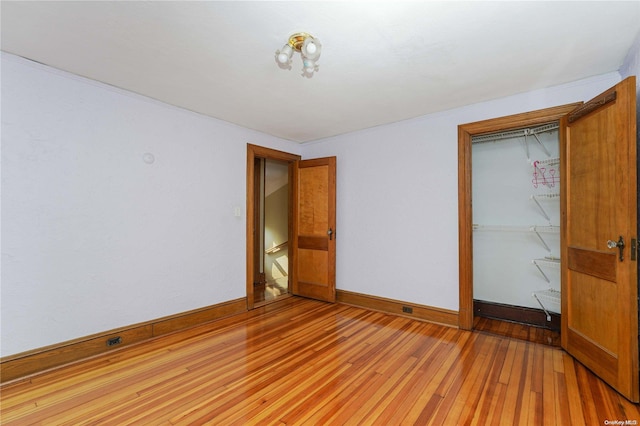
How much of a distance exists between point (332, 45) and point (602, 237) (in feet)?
8.19

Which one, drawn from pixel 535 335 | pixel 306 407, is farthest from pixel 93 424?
pixel 535 335

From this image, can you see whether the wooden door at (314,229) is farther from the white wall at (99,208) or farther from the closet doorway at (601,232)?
the closet doorway at (601,232)

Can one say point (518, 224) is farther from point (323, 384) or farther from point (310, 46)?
point (310, 46)

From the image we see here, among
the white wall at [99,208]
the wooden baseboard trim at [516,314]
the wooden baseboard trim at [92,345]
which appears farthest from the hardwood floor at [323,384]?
the wooden baseboard trim at [516,314]

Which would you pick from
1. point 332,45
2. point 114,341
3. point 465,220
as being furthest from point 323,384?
point 332,45

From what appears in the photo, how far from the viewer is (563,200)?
103 inches

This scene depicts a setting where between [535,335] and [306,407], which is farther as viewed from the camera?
[535,335]

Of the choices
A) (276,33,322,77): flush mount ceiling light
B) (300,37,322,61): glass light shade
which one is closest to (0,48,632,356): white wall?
(276,33,322,77): flush mount ceiling light

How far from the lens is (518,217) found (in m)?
3.44

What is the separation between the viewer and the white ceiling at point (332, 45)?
66.9 inches

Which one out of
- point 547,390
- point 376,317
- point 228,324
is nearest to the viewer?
point 547,390

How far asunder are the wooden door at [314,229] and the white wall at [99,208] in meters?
1.28

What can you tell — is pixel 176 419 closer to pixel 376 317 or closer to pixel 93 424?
pixel 93 424

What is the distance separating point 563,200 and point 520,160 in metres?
0.99
